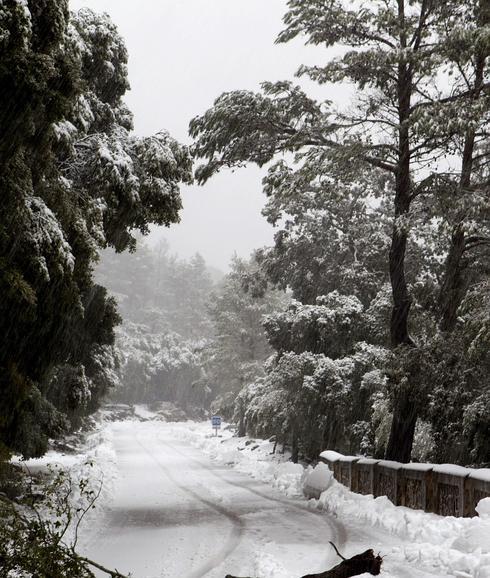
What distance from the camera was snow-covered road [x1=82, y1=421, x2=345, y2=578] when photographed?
8.95 m

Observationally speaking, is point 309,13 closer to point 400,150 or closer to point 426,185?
point 400,150

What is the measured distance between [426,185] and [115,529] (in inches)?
389

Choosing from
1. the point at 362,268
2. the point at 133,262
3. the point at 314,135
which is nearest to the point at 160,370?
the point at 133,262

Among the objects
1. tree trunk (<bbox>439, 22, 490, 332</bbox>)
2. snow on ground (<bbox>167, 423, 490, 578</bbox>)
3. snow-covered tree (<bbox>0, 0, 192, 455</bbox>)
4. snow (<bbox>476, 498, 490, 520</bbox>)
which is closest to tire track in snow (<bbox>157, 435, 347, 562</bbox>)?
snow on ground (<bbox>167, 423, 490, 578</bbox>)

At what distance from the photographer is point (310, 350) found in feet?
75.0

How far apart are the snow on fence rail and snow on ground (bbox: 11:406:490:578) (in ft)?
1.36

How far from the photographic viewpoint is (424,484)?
1224 cm

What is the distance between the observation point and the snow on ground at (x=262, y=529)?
8.46 m

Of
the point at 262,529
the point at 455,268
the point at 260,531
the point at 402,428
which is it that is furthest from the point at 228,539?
the point at 455,268

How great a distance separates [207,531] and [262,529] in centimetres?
100

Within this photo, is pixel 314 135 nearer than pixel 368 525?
No

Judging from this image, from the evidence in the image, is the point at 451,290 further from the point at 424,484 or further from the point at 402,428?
the point at 424,484

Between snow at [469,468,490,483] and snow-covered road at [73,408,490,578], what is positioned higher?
snow at [469,468,490,483]

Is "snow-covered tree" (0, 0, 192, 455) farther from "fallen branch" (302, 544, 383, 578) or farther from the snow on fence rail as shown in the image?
the snow on fence rail
